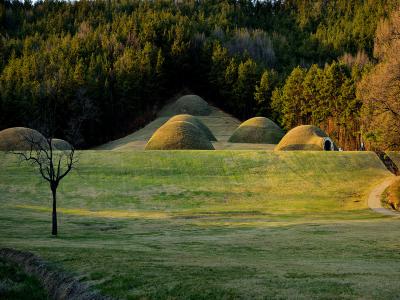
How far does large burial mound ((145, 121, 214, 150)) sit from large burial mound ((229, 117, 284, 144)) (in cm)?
1546

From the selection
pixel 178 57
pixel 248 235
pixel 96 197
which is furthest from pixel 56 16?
pixel 248 235

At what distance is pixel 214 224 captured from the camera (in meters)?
42.0

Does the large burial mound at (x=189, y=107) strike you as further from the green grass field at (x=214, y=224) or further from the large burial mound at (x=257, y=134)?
the green grass field at (x=214, y=224)

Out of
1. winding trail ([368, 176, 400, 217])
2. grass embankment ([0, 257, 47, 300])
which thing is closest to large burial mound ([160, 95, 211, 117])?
winding trail ([368, 176, 400, 217])

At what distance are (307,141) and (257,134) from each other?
17.3 m

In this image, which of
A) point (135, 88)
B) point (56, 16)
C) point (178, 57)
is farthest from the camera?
point (56, 16)

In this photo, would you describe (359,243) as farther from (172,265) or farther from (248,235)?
(172,265)

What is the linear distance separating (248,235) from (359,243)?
24.8 ft

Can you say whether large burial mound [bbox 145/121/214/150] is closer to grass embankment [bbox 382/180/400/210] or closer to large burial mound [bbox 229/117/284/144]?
large burial mound [bbox 229/117/284/144]

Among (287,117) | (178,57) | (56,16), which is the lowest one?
(287,117)

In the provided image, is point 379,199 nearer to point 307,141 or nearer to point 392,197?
point 392,197

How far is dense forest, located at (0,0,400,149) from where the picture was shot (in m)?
118

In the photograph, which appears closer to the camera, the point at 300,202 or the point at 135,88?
the point at 300,202

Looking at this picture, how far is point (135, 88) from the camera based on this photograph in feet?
461
